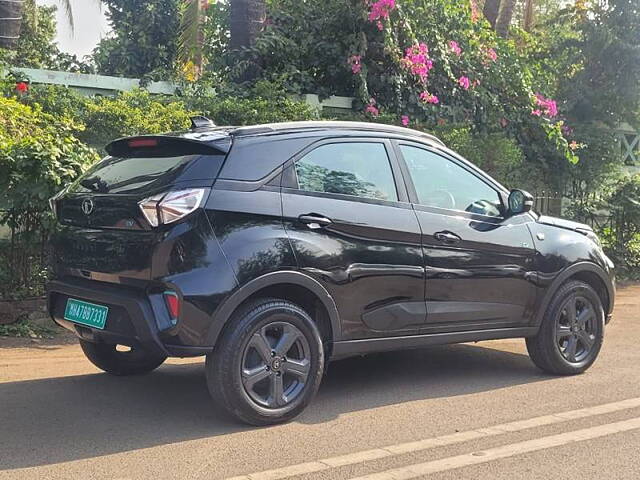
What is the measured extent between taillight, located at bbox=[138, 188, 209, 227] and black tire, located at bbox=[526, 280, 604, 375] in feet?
10.2

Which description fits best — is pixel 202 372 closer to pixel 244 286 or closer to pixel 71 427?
pixel 71 427

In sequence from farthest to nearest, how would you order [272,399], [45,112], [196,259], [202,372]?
[45,112] < [202,372] < [272,399] < [196,259]

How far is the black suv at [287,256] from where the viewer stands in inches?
175

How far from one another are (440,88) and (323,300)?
840 centimetres

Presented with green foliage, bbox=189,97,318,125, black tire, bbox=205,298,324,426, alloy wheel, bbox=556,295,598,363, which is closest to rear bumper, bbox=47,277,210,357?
black tire, bbox=205,298,324,426

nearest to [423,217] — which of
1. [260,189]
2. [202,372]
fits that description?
[260,189]

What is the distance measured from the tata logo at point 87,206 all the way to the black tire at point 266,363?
1.17 meters

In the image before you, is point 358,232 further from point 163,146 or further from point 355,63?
point 355,63

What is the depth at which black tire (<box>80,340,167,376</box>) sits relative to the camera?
5.84 metres

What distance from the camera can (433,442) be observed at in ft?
14.9

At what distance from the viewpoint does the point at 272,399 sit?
470cm

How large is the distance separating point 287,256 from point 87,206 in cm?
132

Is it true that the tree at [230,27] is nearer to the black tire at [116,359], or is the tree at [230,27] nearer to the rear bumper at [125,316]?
the black tire at [116,359]

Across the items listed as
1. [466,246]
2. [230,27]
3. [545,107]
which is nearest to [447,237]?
[466,246]
